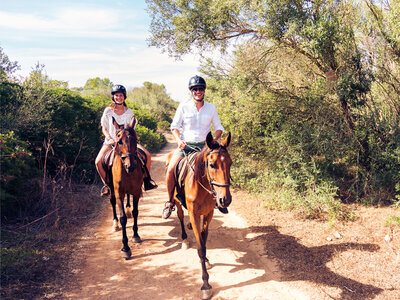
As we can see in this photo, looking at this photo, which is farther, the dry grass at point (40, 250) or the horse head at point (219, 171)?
the dry grass at point (40, 250)

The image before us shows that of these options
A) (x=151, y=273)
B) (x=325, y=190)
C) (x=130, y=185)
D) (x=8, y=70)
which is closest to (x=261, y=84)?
(x=325, y=190)

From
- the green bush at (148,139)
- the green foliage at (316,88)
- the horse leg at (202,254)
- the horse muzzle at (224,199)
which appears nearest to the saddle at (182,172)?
the horse leg at (202,254)

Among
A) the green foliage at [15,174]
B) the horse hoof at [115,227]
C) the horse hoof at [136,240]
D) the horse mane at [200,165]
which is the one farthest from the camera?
the horse hoof at [115,227]

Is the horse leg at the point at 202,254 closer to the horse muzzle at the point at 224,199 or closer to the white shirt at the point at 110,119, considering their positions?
the horse muzzle at the point at 224,199

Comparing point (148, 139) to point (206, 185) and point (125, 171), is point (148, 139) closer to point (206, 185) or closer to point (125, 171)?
point (125, 171)

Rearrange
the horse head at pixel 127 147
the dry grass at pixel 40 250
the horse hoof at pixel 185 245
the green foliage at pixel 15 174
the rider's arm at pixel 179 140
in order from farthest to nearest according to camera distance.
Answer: the horse hoof at pixel 185 245, the green foliage at pixel 15 174, the horse head at pixel 127 147, the rider's arm at pixel 179 140, the dry grass at pixel 40 250

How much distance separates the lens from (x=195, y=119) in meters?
4.86

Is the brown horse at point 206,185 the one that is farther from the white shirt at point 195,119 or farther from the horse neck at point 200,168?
the white shirt at point 195,119

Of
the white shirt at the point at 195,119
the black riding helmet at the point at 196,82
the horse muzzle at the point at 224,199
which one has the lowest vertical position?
the horse muzzle at the point at 224,199

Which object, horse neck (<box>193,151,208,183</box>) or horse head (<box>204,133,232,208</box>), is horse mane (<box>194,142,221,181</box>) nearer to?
horse neck (<box>193,151,208,183</box>)

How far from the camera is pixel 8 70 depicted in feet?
28.7

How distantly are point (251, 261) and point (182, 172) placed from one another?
2.25 meters

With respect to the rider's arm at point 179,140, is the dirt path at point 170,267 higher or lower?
lower

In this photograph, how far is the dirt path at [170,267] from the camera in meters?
3.99
